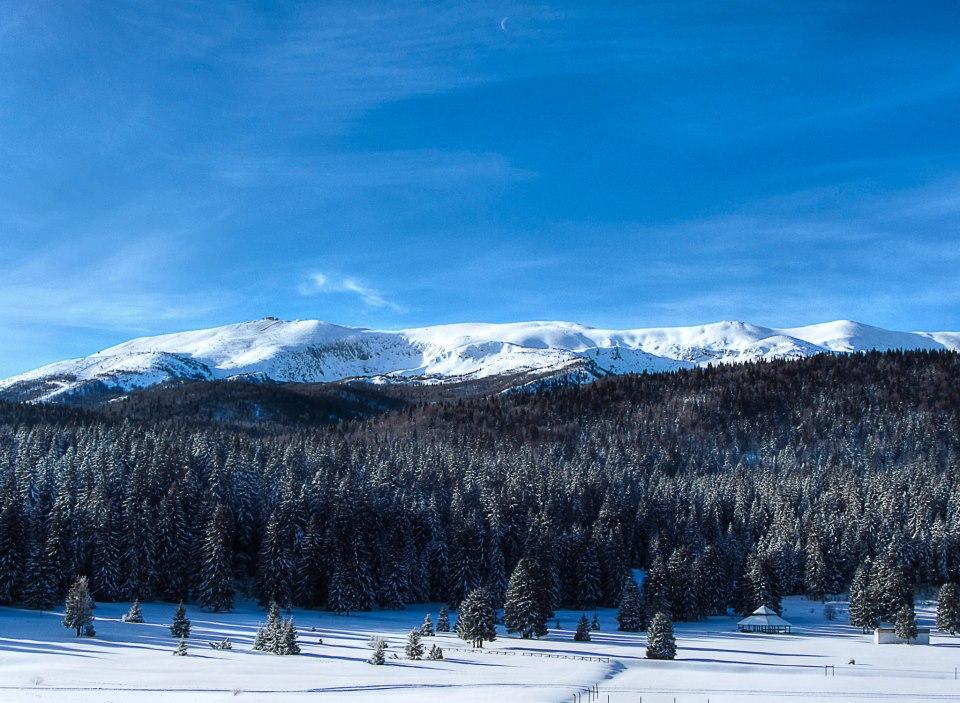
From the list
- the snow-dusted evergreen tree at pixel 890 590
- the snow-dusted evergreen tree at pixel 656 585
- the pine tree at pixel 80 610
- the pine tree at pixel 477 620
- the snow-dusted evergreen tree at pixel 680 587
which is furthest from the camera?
the snow-dusted evergreen tree at pixel 680 587

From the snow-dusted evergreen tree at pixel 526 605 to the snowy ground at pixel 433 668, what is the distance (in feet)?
8.15

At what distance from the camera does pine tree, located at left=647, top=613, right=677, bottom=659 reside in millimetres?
69312

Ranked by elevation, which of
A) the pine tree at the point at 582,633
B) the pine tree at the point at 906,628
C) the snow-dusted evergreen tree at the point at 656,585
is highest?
the snow-dusted evergreen tree at the point at 656,585

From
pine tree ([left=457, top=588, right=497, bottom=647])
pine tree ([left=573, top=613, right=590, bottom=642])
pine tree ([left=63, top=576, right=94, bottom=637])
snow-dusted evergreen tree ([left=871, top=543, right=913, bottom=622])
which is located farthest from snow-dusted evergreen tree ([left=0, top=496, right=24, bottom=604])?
snow-dusted evergreen tree ([left=871, top=543, right=913, bottom=622])

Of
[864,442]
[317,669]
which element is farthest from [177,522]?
[864,442]

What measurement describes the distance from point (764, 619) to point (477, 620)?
129ft

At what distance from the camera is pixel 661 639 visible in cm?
6962

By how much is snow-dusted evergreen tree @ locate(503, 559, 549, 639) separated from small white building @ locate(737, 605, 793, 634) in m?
26.1

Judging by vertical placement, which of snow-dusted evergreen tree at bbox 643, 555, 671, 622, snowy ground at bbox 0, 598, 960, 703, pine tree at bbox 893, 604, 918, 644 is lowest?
snowy ground at bbox 0, 598, 960, 703

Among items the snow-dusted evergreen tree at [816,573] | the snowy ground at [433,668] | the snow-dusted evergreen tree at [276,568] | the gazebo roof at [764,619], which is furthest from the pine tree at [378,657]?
the snow-dusted evergreen tree at [816,573]

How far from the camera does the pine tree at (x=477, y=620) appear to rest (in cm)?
7456

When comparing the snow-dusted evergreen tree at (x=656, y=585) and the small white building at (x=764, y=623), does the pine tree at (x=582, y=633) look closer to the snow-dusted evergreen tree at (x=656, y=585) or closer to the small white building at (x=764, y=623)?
the snow-dusted evergreen tree at (x=656, y=585)

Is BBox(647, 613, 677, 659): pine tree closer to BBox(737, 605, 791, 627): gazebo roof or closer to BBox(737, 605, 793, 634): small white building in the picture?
BBox(737, 605, 793, 634): small white building

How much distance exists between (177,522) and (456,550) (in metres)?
31.4
